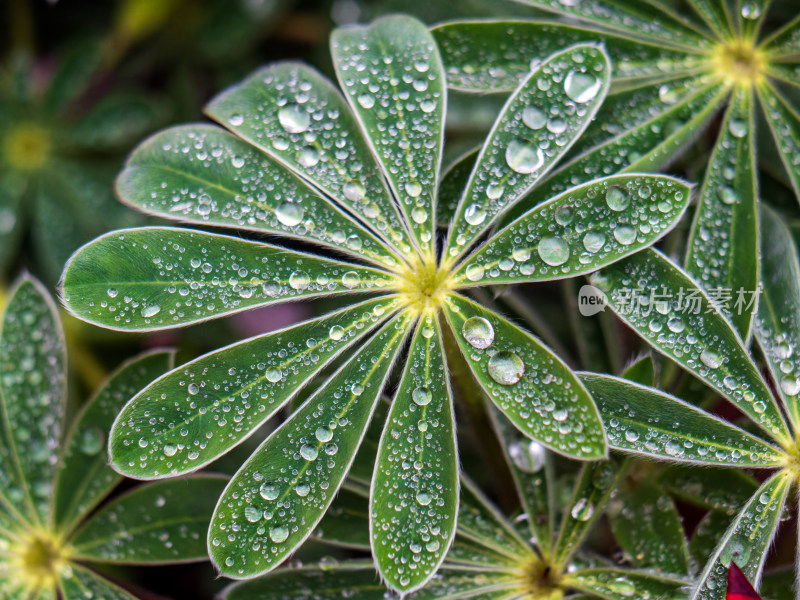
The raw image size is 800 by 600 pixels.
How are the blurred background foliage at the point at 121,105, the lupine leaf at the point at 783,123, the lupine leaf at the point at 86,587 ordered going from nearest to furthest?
the lupine leaf at the point at 86,587 < the lupine leaf at the point at 783,123 < the blurred background foliage at the point at 121,105

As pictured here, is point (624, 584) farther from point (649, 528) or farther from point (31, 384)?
point (31, 384)

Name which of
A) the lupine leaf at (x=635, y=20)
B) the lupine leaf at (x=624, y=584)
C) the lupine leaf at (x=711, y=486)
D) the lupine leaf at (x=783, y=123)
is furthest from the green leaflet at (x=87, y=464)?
the lupine leaf at (x=783, y=123)

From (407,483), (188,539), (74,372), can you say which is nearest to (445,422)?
(407,483)

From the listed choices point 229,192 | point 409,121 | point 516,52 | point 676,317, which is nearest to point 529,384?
point 676,317

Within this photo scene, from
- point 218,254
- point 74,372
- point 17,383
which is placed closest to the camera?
point 218,254

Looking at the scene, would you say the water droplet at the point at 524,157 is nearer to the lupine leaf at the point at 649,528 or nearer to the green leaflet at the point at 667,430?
the green leaflet at the point at 667,430

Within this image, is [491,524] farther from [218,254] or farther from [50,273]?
[50,273]
